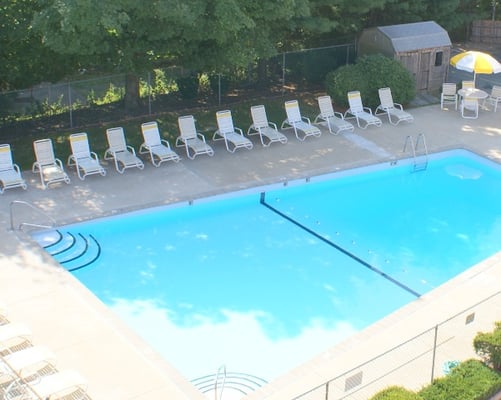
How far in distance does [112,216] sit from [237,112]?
296 inches

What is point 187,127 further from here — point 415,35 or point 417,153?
point 415,35

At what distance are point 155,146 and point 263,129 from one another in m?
3.08

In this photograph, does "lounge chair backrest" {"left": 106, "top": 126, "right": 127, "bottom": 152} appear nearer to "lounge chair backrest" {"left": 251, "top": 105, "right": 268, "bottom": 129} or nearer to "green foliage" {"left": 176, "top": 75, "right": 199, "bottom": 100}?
"lounge chair backrest" {"left": 251, "top": 105, "right": 268, "bottom": 129}

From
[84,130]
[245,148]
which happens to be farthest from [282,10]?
[84,130]

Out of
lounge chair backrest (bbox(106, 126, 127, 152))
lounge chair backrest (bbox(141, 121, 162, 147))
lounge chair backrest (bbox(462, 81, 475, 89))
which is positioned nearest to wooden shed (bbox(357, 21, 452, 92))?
lounge chair backrest (bbox(462, 81, 475, 89))

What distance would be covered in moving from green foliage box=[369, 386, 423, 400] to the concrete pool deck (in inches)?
22.7

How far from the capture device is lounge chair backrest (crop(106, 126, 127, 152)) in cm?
2044

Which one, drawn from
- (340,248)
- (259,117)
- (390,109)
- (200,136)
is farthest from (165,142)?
(390,109)

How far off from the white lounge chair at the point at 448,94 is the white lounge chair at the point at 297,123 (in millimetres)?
4764

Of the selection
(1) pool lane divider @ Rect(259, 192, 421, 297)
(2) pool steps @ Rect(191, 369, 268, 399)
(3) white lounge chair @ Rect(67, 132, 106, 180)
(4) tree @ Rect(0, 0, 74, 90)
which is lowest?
(1) pool lane divider @ Rect(259, 192, 421, 297)

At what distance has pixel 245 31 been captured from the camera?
21719 mm

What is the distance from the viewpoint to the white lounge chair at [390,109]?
23.9 meters

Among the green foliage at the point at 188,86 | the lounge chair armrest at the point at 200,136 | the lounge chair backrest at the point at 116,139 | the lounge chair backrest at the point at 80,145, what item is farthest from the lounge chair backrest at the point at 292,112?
the lounge chair backrest at the point at 80,145

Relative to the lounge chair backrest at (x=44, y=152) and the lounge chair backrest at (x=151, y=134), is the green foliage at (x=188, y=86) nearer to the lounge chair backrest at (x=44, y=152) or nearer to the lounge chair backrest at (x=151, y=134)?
the lounge chair backrest at (x=151, y=134)
